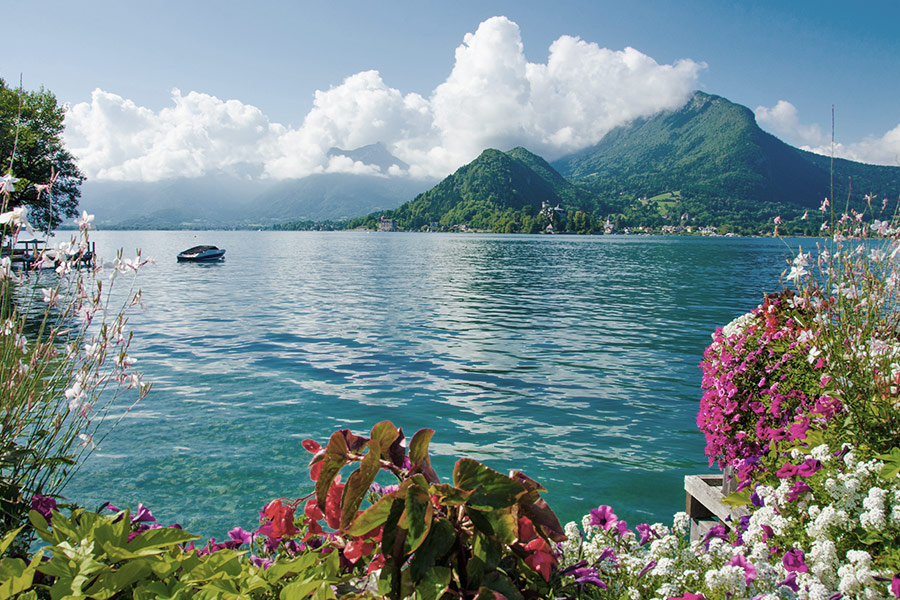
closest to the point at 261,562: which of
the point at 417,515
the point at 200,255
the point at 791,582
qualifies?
the point at 417,515

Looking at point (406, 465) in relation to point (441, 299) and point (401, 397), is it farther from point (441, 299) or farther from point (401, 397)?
point (441, 299)

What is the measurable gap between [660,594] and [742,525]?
1.33 meters

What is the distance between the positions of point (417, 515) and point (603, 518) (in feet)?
5.10

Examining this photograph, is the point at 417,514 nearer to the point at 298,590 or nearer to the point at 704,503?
the point at 298,590

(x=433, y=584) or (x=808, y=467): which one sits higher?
(x=433, y=584)

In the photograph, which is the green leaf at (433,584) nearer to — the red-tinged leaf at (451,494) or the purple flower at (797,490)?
the red-tinged leaf at (451,494)

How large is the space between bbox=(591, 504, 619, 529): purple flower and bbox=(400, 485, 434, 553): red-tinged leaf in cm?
146

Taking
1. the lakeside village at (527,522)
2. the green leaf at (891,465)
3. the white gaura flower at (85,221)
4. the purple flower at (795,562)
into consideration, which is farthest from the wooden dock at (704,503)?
the white gaura flower at (85,221)

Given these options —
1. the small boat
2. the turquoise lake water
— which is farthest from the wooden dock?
the small boat

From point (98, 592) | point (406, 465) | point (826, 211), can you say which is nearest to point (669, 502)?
point (826, 211)

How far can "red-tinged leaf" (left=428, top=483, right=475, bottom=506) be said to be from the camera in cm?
153

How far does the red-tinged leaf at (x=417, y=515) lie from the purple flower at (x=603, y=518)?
146 cm

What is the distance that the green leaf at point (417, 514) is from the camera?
1.45 meters

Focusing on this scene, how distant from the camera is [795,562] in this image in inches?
94.0
